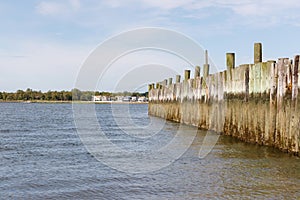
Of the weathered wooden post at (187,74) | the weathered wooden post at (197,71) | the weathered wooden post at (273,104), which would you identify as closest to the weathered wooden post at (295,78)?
the weathered wooden post at (273,104)

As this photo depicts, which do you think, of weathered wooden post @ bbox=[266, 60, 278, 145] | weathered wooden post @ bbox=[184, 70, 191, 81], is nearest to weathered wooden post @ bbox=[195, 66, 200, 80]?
weathered wooden post @ bbox=[184, 70, 191, 81]

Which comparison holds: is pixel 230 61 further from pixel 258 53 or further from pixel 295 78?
pixel 295 78

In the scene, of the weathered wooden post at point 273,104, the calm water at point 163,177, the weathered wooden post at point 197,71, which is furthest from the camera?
the weathered wooden post at point 197,71

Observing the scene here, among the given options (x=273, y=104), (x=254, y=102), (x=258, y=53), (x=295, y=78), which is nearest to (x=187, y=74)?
(x=258, y=53)

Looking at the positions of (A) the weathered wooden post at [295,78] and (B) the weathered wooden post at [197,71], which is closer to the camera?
(A) the weathered wooden post at [295,78]

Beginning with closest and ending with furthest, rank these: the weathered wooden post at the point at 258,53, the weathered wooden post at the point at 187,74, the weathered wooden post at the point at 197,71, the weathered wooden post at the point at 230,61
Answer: the weathered wooden post at the point at 258,53, the weathered wooden post at the point at 230,61, the weathered wooden post at the point at 197,71, the weathered wooden post at the point at 187,74

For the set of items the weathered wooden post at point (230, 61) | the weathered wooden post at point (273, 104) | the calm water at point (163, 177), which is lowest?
the calm water at point (163, 177)

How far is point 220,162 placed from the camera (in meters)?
10.2

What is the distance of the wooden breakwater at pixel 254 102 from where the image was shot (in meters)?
10.4

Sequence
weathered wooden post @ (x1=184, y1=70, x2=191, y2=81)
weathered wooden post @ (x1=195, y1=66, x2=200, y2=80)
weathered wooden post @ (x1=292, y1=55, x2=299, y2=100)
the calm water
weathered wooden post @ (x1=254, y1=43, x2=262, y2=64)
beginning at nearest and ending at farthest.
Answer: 1. the calm water
2. weathered wooden post @ (x1=292, y1=55, x2=299, y2=100)
3. weathered wooden post @ (x1=254, y1=43, x2=262, y2=64)
4. weathered wooden post @ (x1=195, y1=66, x2=200, y2=80)
5. weathered wooden post @ (x1=184, y1=70, x2=191, y2=81)

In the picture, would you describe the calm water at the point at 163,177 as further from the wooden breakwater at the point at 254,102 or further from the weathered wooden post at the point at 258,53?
the weathered wooden post at the point at 258,53

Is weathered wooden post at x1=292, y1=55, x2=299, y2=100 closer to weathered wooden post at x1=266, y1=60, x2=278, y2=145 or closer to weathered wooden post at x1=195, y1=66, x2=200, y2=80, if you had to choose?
weathered wooden post at x1=266, y1=60, x2=278, y2=145

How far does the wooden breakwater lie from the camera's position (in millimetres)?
10422

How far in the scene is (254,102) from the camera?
1283cm
